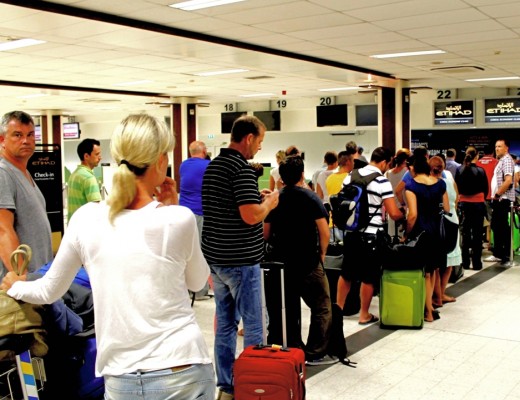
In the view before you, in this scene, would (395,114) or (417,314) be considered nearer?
(417,314)

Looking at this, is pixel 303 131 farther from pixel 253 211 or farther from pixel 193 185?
pixel 253 211

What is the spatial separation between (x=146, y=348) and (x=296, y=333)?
9.38ft

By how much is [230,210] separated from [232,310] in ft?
1.97

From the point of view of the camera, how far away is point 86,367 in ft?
10.9

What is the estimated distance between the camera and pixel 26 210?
3156 mm

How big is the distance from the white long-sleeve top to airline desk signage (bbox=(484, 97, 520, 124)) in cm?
1377

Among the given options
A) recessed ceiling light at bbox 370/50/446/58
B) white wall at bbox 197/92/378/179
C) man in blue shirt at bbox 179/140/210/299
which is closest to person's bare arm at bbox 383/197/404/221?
man in blue shirt at bbox 179/140/210/299

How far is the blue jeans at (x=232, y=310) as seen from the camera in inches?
138

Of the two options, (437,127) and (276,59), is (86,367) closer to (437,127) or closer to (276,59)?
(276,59)

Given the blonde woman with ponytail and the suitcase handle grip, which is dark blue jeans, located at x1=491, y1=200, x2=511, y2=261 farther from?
the blonde woman with ponytail

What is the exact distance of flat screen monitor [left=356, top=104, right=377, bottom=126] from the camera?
1630 cm

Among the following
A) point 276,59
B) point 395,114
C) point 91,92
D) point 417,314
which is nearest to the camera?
point 417,314

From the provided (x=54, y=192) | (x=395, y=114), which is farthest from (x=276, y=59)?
(x=395, y=114)

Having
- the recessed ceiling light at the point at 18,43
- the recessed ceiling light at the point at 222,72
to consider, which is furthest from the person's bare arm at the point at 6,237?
the recessed ceiling light at the point at 222,72
